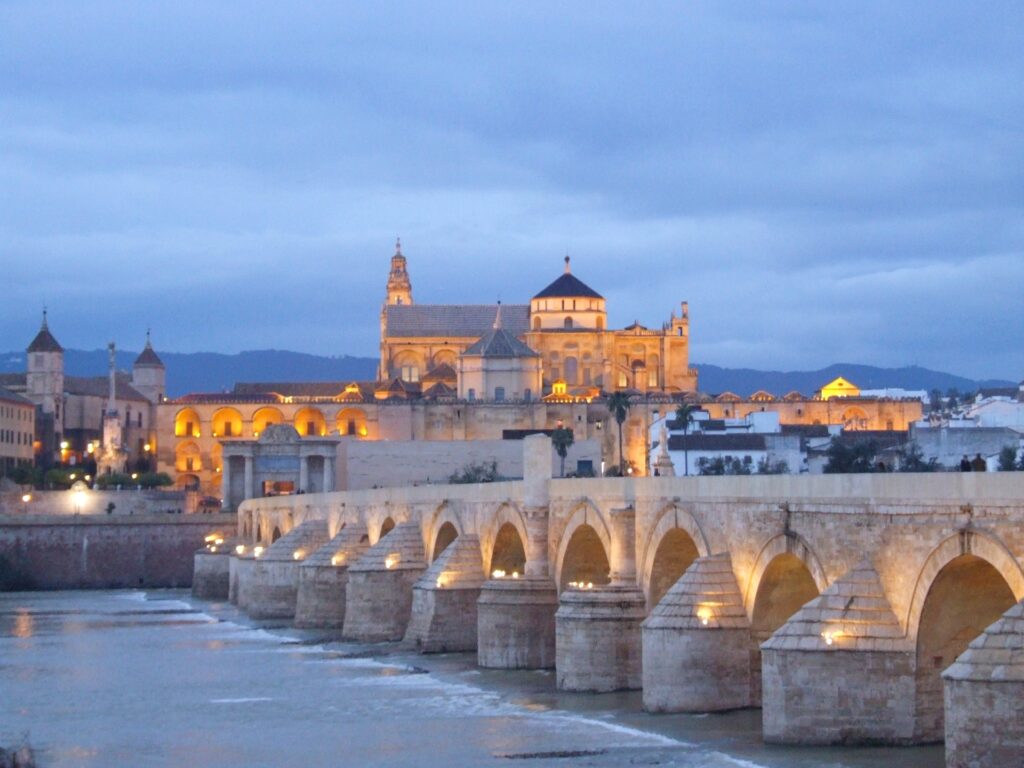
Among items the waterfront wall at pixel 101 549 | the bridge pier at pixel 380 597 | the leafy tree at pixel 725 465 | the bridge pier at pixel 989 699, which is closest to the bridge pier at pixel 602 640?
the bridge pier at pixel 989 699

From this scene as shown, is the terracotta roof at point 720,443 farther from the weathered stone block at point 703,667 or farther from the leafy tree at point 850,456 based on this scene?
the weathered stone block at point 703,667

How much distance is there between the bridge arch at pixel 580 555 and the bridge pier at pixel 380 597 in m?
9.53

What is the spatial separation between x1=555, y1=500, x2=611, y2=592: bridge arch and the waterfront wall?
4717 cm

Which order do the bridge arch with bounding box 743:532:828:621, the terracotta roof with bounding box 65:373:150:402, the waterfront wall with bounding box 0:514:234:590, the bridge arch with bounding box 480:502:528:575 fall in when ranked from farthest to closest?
the terracotta roof with bounding box 65:373:150:402
the waterfront wall with bounding box 0:514:234:590
the bridge arch with bounding box 480:502:528:575
the bridge arch with bounding box 743:532:828:621

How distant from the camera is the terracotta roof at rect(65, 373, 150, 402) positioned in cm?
13362

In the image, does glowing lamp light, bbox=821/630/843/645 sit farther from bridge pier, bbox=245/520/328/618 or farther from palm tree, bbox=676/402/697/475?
palm tree, bbox=676/402/697/475

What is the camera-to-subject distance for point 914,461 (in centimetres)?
7406

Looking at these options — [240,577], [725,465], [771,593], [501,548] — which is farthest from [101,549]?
[771,593]

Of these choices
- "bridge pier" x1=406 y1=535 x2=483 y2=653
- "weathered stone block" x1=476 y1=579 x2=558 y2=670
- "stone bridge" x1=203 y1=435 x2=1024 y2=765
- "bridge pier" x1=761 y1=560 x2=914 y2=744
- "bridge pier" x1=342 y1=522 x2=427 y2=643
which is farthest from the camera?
"bridge pier" x1=342 y1=522 x2=427 y2=643

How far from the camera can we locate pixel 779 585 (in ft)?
99.3

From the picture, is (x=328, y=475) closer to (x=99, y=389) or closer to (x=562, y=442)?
(x=562, y=442)

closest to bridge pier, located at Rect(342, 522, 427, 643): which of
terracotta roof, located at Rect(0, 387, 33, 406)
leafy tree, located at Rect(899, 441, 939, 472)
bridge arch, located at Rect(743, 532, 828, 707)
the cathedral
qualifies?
bridge arch, located at Rect(743, 532, 828, 707)

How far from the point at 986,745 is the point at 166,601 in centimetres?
5549

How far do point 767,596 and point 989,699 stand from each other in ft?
30.0
